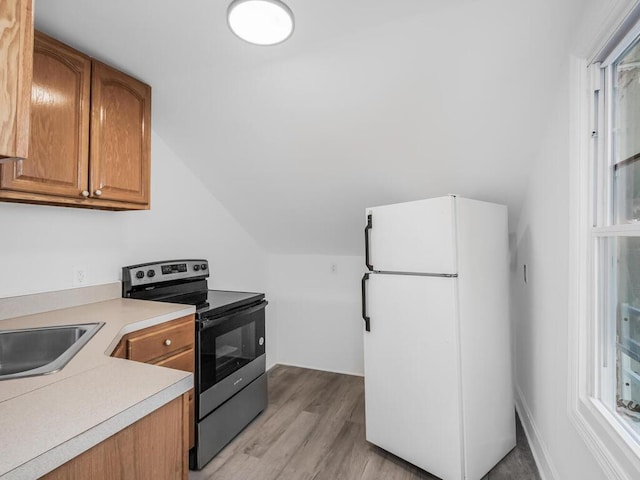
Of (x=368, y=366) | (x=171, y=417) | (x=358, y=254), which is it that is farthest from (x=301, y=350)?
(x=171, y=417)

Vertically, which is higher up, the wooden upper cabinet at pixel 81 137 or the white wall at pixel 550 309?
the wooden upper cabinet at pixel 81 137

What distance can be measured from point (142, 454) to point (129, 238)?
66.1 inches

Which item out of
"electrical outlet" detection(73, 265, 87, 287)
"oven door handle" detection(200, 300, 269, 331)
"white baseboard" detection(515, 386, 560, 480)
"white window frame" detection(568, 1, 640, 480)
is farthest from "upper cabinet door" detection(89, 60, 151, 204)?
"white baseboard" detection(515, 386, 560, 480)

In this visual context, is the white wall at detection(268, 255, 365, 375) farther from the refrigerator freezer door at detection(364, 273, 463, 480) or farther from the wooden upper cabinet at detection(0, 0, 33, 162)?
the wooden upper cabinet at detection(0, 0, 33, 162)

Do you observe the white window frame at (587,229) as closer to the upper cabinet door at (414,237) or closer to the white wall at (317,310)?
the upper cabinet door at (414,237)

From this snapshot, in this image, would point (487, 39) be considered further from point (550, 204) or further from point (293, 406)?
point (293, 406)

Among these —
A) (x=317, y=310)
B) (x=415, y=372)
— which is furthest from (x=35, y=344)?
(x=317, y=310)

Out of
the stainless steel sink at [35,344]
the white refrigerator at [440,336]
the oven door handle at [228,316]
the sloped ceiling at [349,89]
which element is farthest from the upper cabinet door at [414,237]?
the stainless steel sink at [35,344]

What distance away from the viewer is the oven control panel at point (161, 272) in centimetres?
205

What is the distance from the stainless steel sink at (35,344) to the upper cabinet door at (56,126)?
0.59 m

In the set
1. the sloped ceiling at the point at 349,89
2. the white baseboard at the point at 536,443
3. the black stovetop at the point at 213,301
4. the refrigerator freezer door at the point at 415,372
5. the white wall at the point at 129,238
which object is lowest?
the white baseboard at the point at 536,443

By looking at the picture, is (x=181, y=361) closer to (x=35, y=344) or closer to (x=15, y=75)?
(x=35, y=344)

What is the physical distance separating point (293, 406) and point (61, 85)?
2462mm

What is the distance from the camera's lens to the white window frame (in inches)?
48.4
